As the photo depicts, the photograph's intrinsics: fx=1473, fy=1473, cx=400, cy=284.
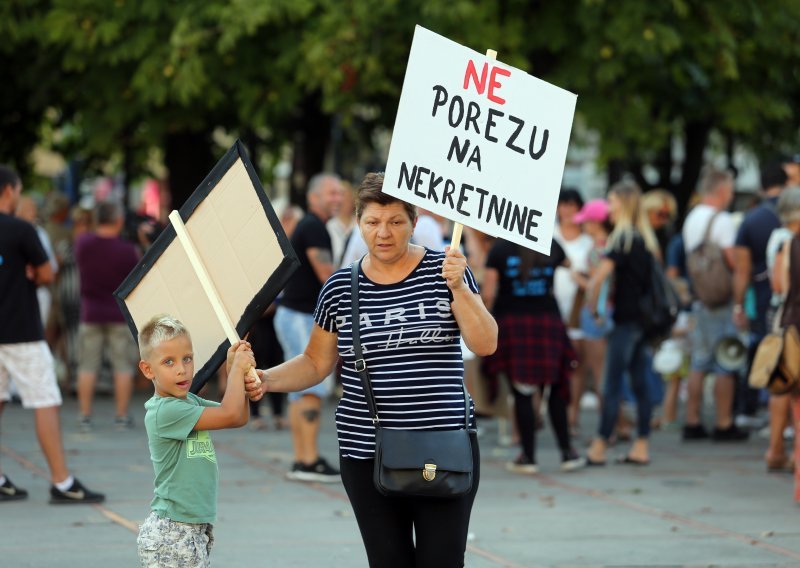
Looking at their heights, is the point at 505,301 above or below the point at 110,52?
below

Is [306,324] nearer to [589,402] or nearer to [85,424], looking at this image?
[85,424]

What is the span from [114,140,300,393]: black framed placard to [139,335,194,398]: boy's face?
0.09 meters

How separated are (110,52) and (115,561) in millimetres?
8388

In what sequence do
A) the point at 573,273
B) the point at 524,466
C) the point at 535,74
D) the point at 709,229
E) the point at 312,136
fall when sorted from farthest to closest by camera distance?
the point at 312,136 < the point at 535,74 < the point at 709,229 < the point at 573,273 < the point at 524,466

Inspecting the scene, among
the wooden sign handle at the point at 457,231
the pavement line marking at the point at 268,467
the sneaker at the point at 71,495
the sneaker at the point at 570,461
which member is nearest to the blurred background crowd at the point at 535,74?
the sneaker at the point at 570,461

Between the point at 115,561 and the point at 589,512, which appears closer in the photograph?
the point at 115,561

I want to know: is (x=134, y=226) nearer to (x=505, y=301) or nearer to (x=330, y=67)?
(x=330, y=67)

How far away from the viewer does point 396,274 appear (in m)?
4.97

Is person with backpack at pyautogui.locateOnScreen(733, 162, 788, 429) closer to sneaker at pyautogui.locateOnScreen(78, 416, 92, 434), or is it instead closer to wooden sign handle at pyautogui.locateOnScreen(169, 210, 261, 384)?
sneaker at pyautogui.locateOnScreen(78, 416, 92, 434)

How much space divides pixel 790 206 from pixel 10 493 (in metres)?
5.17

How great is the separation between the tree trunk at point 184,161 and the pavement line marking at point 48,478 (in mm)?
6491

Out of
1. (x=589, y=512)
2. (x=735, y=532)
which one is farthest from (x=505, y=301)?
(x=735, y=532)

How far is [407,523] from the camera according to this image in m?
5.04

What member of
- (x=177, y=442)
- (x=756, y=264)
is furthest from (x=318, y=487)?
(x=177, y=442)
